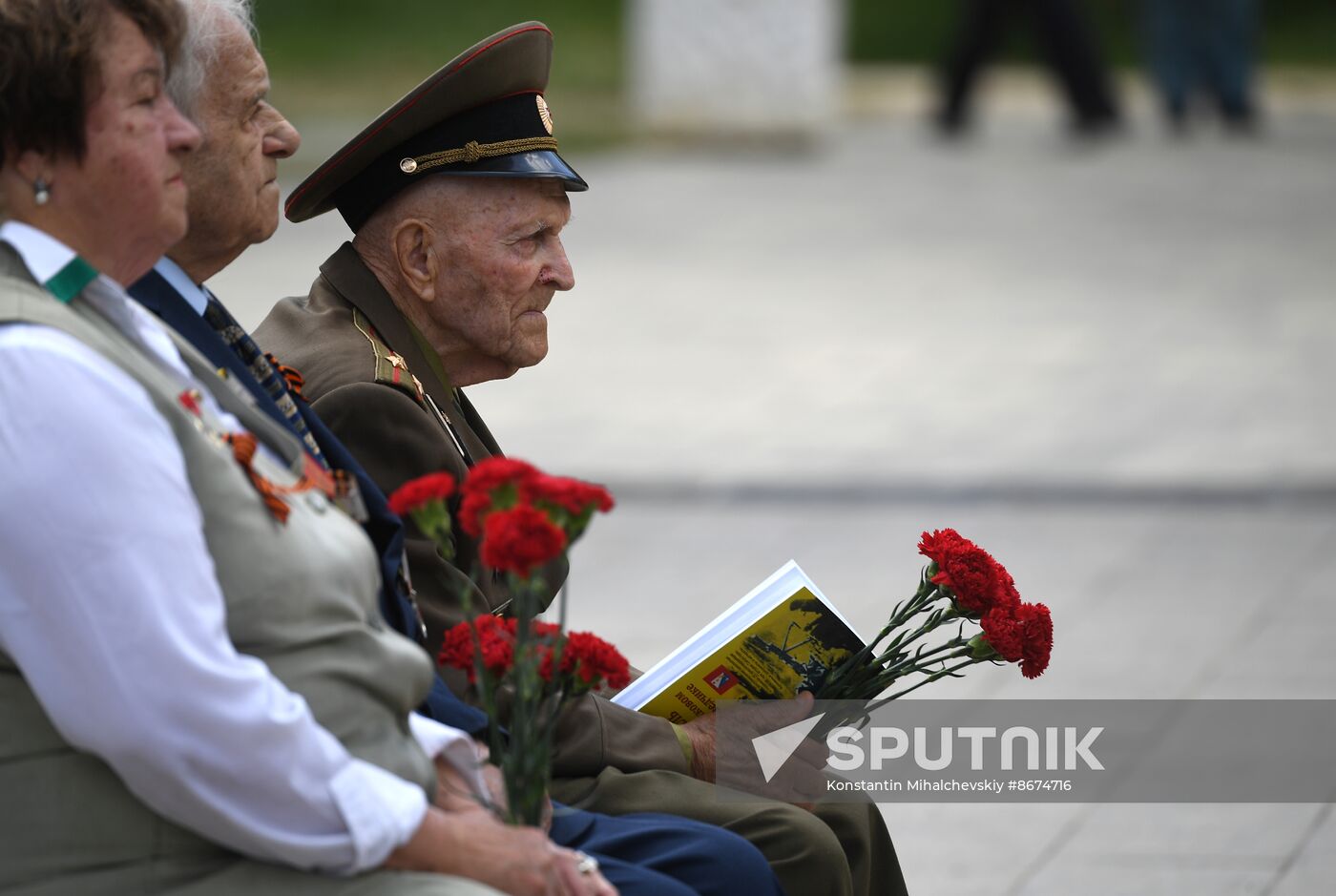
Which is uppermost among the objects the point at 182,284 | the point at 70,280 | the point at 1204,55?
the point at 70,280

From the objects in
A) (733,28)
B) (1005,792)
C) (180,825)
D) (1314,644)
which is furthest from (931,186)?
(180,825)

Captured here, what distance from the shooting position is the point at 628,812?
260cm

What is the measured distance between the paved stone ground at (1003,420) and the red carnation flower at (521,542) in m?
2.21

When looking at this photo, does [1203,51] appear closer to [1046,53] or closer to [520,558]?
[1046,53]

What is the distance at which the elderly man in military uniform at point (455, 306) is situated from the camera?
2.68 meters

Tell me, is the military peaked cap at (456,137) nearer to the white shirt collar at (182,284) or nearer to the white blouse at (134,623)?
the white shirt collar at (182,284)

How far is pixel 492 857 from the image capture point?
213cm

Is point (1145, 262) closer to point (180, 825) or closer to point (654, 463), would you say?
point (654, 463)

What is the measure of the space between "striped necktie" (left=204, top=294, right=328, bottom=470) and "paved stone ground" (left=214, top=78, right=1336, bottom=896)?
6.74ft

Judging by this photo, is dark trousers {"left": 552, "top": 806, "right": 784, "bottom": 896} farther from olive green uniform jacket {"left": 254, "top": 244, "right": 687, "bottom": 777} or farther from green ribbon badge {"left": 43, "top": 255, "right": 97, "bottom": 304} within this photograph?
green ribbon badge {"left": 43, "top": 255, "right": 97, "bottom": 304}

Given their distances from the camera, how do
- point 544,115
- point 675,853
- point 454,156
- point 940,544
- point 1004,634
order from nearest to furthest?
point 675,853, point 1004,634, point 940,544, point 454,156, point 544,115

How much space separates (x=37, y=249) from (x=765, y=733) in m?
1.20

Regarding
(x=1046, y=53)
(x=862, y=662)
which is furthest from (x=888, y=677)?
(x=1046, y=53)

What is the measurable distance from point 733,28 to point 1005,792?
35.2 feet
